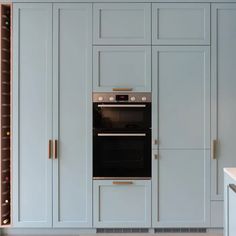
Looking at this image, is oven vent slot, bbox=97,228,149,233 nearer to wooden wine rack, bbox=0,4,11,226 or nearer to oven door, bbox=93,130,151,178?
oven door, bbox=93,130,151,178

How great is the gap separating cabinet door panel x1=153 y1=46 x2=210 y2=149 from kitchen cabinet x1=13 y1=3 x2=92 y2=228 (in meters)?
0.73

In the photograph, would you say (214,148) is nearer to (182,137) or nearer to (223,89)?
(182,137)

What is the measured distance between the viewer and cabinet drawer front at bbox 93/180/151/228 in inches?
111

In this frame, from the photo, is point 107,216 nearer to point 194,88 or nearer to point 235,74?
point 194,88

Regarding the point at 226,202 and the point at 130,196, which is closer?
the point at 226,202

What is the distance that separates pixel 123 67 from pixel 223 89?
1019mm

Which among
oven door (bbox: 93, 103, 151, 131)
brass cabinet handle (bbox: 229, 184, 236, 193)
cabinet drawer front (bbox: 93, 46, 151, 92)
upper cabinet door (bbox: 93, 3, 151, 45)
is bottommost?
brass cabinet handle (bbox: 229, 184, 236, 193)

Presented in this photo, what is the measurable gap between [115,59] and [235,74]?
1.20 metres

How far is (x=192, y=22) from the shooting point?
9.27ft

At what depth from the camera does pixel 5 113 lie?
9.67 ft

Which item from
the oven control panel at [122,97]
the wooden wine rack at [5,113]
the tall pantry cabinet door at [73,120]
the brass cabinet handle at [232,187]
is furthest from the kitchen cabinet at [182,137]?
the wooden wine rack at [5,113]

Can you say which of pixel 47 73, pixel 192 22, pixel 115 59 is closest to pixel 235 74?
pixel 192 22

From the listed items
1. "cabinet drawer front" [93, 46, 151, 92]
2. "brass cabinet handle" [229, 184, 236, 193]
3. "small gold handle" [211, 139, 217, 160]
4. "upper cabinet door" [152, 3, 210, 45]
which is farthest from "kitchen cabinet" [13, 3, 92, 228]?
"brass cabinet handle" [229, 184, 236, 193]

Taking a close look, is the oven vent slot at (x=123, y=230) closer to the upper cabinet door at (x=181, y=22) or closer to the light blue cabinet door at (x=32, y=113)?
the light blue cabinet door at (x=32, y=113)
